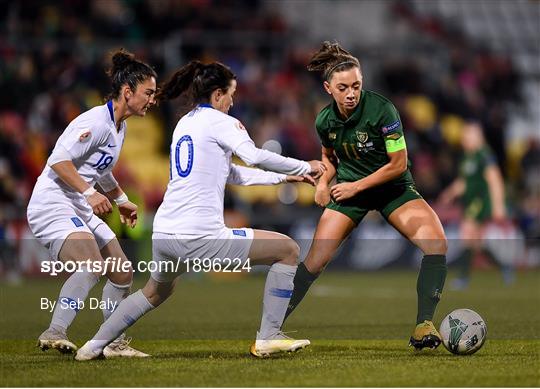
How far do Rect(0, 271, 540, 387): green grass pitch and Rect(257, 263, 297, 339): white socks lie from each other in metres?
0.23

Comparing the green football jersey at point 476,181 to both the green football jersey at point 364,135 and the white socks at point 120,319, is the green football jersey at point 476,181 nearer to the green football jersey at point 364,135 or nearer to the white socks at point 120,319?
the green football jersey at point 364,135

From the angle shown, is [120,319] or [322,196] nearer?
[120,319]

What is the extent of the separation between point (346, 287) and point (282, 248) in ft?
30.0

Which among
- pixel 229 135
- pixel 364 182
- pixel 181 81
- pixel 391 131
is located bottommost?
pixel 364 182

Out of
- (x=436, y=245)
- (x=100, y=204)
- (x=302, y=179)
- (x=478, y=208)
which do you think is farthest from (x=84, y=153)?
(x=478, y=208)

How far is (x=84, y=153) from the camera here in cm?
786

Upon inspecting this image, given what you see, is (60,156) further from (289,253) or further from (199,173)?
(289,253)

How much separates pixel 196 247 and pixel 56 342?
1287mm

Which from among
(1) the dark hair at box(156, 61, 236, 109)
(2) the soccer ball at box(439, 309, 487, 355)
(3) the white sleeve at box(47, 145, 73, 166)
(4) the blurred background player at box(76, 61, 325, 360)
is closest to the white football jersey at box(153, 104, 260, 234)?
(4) the blurred background player at box(76, 61, 325, 360)

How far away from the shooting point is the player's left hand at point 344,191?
810 cm

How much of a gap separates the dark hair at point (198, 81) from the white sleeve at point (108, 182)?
1045mm

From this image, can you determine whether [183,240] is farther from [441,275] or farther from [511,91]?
[511,91]

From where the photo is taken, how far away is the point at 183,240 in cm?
727

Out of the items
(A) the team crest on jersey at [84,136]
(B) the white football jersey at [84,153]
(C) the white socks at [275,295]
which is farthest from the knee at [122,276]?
(C) the white socks at [275,295]
